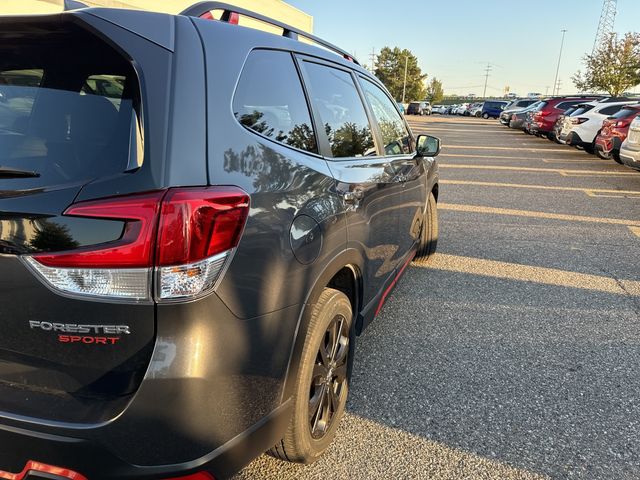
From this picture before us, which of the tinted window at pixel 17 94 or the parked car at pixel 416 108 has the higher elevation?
the tinted window at pixel 17 94

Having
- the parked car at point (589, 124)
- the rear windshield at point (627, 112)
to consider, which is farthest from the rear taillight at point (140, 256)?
the parked car at point (589, 124)

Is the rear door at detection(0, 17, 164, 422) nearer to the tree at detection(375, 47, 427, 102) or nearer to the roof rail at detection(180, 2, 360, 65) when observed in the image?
the roof rail at detection(180, 2, 360, 65)

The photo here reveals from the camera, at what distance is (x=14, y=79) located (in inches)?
68.9

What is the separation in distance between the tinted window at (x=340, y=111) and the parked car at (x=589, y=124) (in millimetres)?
14504

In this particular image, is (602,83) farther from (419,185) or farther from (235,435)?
(235,435)

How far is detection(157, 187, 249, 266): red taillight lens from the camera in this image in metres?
1.42

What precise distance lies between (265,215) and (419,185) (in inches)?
98.0

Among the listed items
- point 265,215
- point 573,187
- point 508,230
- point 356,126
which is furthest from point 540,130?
point 265,215

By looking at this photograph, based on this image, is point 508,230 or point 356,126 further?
point 508,230

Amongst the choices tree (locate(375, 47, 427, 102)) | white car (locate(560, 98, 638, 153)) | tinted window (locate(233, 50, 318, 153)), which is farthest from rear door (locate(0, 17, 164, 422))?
tree (locate(375, 47, 427, 102))

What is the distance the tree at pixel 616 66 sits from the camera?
36812 mm

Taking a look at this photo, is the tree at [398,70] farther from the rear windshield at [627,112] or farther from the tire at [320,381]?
the tire at [320,381]

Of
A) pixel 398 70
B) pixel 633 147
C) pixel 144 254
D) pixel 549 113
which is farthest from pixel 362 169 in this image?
pixel 398 70

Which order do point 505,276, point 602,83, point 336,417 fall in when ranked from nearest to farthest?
point 336,417 < point 505,276 < point 602,83
